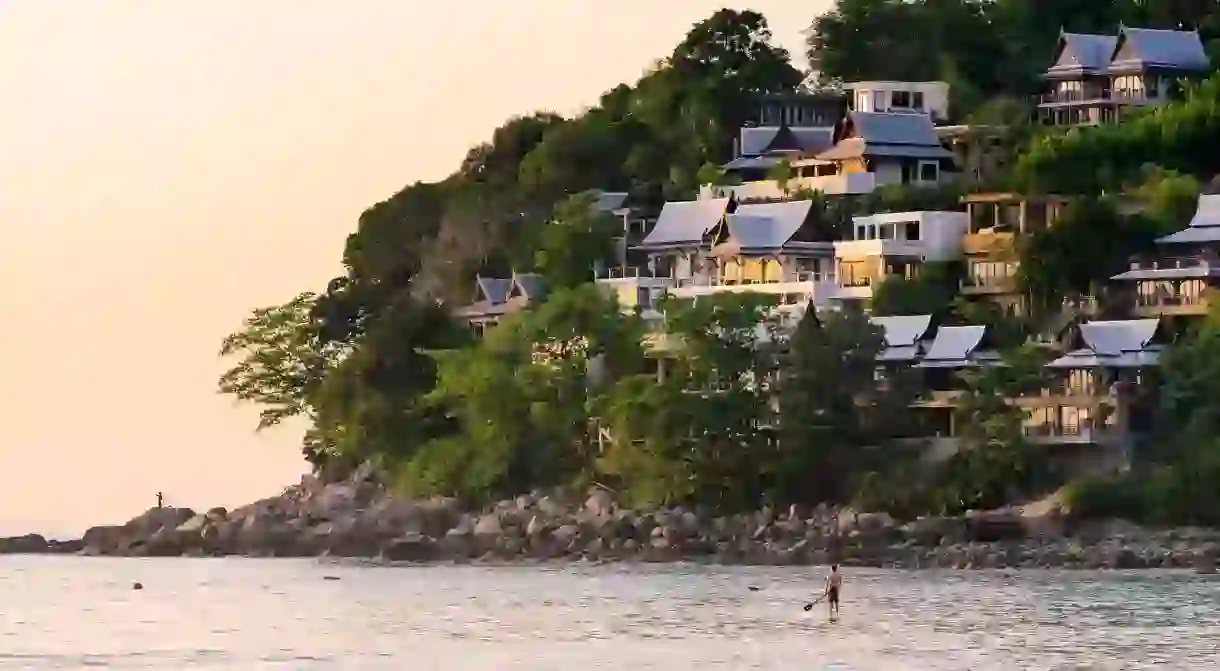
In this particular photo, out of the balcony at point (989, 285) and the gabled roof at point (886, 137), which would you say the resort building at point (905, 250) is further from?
the gabled roof at point (886, 137)

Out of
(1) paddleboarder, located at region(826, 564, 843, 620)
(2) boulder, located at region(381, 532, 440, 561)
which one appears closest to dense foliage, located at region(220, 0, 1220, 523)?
(2) boulder, located at region(381, 532, 440, 561)

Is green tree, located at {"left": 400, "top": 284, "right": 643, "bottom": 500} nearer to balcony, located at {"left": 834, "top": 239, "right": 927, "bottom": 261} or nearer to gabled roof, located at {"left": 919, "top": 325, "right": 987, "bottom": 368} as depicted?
balcony, located at {"left": 834, "top": 239, "right": 927, "bottom": 261}

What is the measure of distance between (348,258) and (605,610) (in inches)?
1869

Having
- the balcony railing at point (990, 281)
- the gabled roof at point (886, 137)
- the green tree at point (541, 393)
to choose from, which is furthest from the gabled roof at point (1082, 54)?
the green tree at point (541, 393)

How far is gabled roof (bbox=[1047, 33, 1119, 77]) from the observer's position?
326ft

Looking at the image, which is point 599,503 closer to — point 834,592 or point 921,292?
point 921,292

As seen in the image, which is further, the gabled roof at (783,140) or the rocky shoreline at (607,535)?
the gabled roof at (783,140)

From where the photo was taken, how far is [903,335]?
278 feet

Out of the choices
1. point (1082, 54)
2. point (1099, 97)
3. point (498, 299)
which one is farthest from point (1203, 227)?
point (498, 299)

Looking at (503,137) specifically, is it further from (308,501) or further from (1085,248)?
(1085,248)

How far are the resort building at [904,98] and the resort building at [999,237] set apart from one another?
10900 millimetres

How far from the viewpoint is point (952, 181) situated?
95000 millimetres

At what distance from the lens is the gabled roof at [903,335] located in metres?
83.7

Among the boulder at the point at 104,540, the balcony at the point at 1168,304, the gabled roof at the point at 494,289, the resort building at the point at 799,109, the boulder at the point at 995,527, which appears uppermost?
the resort building at the point at 799,109
